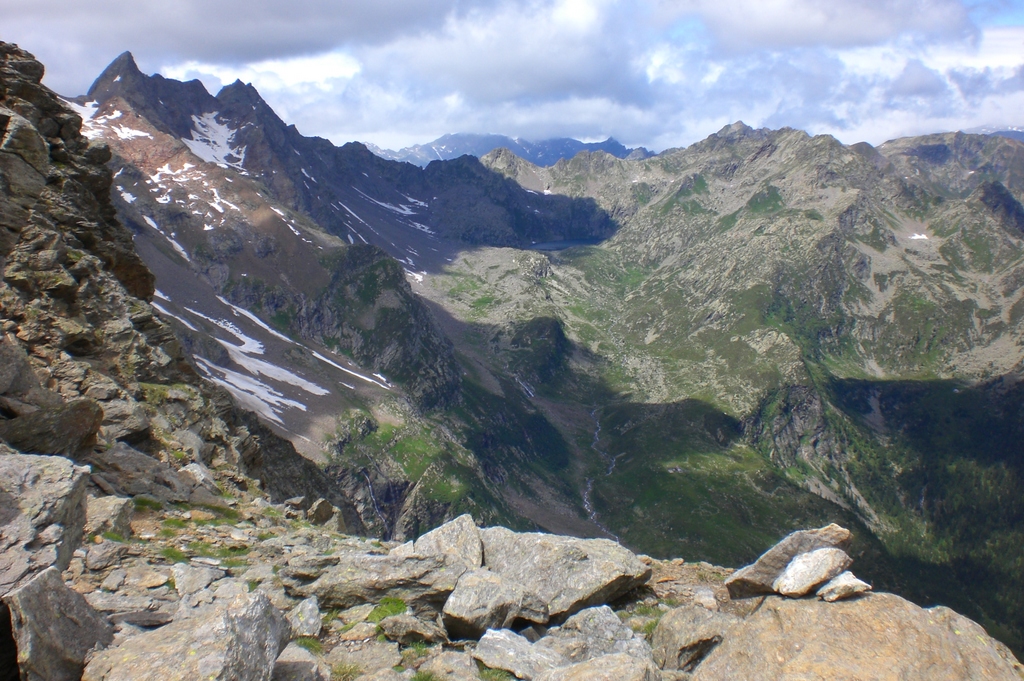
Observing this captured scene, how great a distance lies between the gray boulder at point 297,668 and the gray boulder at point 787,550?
1402 centimetres

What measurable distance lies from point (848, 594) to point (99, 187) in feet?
170

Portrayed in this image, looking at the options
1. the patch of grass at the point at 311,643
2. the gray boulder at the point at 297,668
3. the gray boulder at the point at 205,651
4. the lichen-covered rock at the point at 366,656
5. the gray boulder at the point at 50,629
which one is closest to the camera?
the gray boulder at the point at 50,629

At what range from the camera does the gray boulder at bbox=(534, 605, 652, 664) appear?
678 inches

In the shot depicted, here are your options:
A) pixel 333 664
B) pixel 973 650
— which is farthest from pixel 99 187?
pixel 973 650

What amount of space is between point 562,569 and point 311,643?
362 inches

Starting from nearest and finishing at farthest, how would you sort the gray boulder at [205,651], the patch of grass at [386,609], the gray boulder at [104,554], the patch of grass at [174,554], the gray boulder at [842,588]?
1. the gray boulder at [205,651]
2. the gray boulder at [842,588]
3. the gray boulder at [104,554]
4. the patch of grass at [386,609]
5. the patch of grass at [174,554]

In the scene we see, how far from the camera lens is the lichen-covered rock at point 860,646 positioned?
530 inches

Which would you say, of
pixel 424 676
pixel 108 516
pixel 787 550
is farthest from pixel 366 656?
pixel 787 550

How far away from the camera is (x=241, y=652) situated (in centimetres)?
1055

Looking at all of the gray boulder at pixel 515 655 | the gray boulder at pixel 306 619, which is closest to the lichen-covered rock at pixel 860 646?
the gray boulder at pixel 515 655

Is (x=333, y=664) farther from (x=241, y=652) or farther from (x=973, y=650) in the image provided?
(x=973, y=650)

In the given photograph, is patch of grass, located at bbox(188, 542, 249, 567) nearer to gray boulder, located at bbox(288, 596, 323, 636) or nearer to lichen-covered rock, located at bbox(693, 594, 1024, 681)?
gray boulder, located at bbox(288, 596, 323, 636)

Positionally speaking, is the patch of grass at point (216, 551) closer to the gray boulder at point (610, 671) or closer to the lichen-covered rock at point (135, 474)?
the lichen-covered rock at point (135, 474)

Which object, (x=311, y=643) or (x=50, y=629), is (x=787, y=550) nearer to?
(x=311, y=643)
